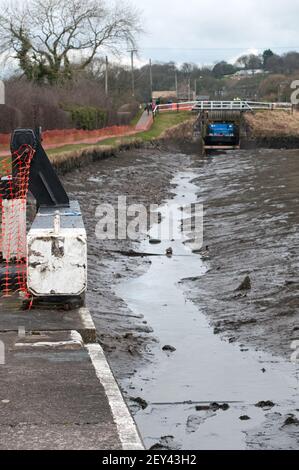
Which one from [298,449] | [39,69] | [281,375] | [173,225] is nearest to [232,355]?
[281,375]

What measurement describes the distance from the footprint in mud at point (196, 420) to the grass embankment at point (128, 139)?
28.4 m

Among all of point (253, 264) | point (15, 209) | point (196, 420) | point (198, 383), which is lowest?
point (253, 264)

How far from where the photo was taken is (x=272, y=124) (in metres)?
72.9

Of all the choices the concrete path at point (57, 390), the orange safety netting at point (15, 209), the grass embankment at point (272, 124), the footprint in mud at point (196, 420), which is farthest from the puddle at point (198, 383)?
the grass embankment at point (272, 124)

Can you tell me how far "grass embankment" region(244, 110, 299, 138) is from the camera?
7119cm

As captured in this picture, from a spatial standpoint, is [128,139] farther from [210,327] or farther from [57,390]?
[57,390]

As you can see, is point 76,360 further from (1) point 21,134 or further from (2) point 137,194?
(2) point 137,194

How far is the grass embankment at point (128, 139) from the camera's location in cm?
3994

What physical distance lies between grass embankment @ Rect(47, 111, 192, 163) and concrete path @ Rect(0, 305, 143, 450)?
28.1 metres

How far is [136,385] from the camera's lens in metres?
9.51

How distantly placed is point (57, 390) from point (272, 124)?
67.7m

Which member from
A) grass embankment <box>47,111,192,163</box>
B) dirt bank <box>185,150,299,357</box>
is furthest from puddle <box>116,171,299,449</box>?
grass embankment <box>47,111,192,163</box>

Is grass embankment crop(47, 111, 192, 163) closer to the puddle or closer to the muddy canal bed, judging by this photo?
the muddy canal bed

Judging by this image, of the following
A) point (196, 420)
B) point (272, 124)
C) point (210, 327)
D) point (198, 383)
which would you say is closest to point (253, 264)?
point (210, 327)
